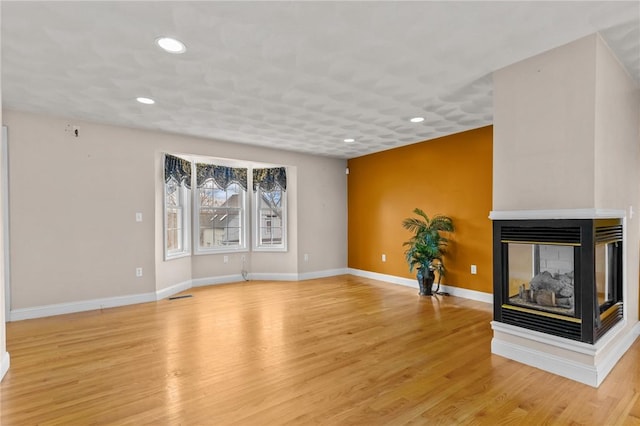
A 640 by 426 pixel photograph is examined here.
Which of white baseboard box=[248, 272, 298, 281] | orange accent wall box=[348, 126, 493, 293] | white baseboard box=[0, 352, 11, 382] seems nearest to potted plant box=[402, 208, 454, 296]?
orange accent wall box=[348, 126, 493, 293]

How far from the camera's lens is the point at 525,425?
1931mm

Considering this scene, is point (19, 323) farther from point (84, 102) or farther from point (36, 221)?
point (84, 102)

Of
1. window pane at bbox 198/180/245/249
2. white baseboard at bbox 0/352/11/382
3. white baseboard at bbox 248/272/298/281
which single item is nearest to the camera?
white baseboard at bbox 0/352/11/382

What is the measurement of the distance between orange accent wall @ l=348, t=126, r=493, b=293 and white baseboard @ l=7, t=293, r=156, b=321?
399cm

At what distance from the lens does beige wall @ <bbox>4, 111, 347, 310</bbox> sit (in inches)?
157

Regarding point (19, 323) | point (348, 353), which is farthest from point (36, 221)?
point (348, 353)

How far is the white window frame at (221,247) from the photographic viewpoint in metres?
5.82

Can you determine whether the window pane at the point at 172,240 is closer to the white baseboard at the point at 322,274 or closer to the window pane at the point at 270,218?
the window pane at the point at 270,218

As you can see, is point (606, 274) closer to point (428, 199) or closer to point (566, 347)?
point (566, 347)

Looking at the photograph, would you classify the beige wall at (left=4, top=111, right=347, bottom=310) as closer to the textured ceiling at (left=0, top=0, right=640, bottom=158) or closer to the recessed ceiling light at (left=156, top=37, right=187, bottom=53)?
the textured ceiling at (left=0, top=0, right=640, bottom=158)

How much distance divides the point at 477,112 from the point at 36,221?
18.3ft

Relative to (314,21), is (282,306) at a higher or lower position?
lower

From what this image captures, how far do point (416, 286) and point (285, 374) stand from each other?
12.0ft

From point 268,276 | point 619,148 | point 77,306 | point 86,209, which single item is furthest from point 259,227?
point 619,148
